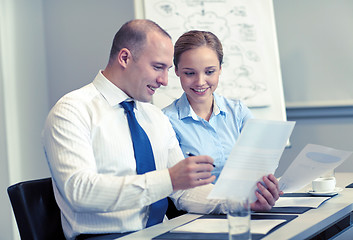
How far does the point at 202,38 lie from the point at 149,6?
111 centimetres

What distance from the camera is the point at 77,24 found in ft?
13.9

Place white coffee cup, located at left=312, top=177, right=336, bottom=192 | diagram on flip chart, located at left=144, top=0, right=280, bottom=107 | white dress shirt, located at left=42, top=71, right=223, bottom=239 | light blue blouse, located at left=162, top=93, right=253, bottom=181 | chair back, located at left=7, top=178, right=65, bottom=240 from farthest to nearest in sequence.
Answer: diagram on flip chart, located at left=144, top=0, right=280, bottom=107, light blue blouse, located at left=162, top=93, right=253, bottom=181, white coffee cup, located at left=312, top=177, right=336, bottom=192, chair back, located at left=7, top=178, right=65, bottom=240, white dress shirt, located at left=42, top=71, right=223, bottom=239

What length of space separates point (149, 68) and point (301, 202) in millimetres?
734

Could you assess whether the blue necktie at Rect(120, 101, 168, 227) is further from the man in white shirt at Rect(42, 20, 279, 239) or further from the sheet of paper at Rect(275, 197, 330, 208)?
the sheet of paper at Rect(275, 197, 330, 208)

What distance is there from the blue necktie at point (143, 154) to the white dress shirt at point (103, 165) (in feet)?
0.07

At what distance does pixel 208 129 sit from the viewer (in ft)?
7.89

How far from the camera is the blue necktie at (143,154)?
180 cm

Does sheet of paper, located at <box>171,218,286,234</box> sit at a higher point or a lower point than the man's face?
lower

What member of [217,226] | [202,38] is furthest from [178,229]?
[202,38]

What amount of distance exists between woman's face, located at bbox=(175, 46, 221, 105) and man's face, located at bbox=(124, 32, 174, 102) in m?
0.52

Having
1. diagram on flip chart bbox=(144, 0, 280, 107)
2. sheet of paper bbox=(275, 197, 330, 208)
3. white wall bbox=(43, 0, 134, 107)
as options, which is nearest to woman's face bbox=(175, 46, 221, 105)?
sheet of paper bbox=(275, 197, 330, 208)

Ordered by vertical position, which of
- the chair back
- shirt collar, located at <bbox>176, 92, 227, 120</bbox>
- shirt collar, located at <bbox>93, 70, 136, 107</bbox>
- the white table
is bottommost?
the white table

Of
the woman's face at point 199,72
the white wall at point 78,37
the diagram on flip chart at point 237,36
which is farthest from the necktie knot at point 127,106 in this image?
the white wall at point 78,37

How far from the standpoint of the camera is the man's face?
1855 mm
